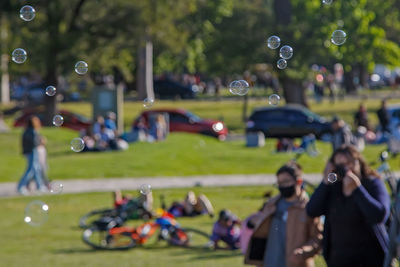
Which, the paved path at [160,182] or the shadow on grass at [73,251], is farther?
the paved path at [160,182]

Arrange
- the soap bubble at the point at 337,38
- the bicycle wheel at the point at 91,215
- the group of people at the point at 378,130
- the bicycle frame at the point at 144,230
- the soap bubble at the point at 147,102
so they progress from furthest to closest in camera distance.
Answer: the group of people at the point at 378,130, the bicycle wheel at the point at 91,215, the bicycle frame at the point at 144,230, the soap bubble at the point at 147,102, the soap bubble at the point at 337,38

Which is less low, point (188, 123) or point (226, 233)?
point (188, 123)

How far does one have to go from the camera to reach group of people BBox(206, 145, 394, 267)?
6.70 m

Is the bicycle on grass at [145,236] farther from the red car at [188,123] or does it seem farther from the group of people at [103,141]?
the red car at [188,123]

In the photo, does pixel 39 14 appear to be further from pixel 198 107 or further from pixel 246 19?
pixel 198 107

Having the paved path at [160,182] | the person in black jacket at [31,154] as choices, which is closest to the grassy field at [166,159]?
the paved path at [160,182]

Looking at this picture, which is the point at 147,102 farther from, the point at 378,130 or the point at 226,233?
the point at 378,130

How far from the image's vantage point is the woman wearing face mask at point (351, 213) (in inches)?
263

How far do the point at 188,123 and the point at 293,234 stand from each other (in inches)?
1145

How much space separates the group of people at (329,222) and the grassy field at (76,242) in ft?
Answer: 14.0

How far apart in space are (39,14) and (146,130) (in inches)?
261

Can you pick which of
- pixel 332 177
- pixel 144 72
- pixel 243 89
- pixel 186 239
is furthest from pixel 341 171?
pixel 144 72

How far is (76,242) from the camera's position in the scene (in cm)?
1347

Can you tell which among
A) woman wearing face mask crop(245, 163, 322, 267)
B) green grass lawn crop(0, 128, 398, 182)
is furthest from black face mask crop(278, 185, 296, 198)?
green grass lawn crop(0, 128, 398, 182)
